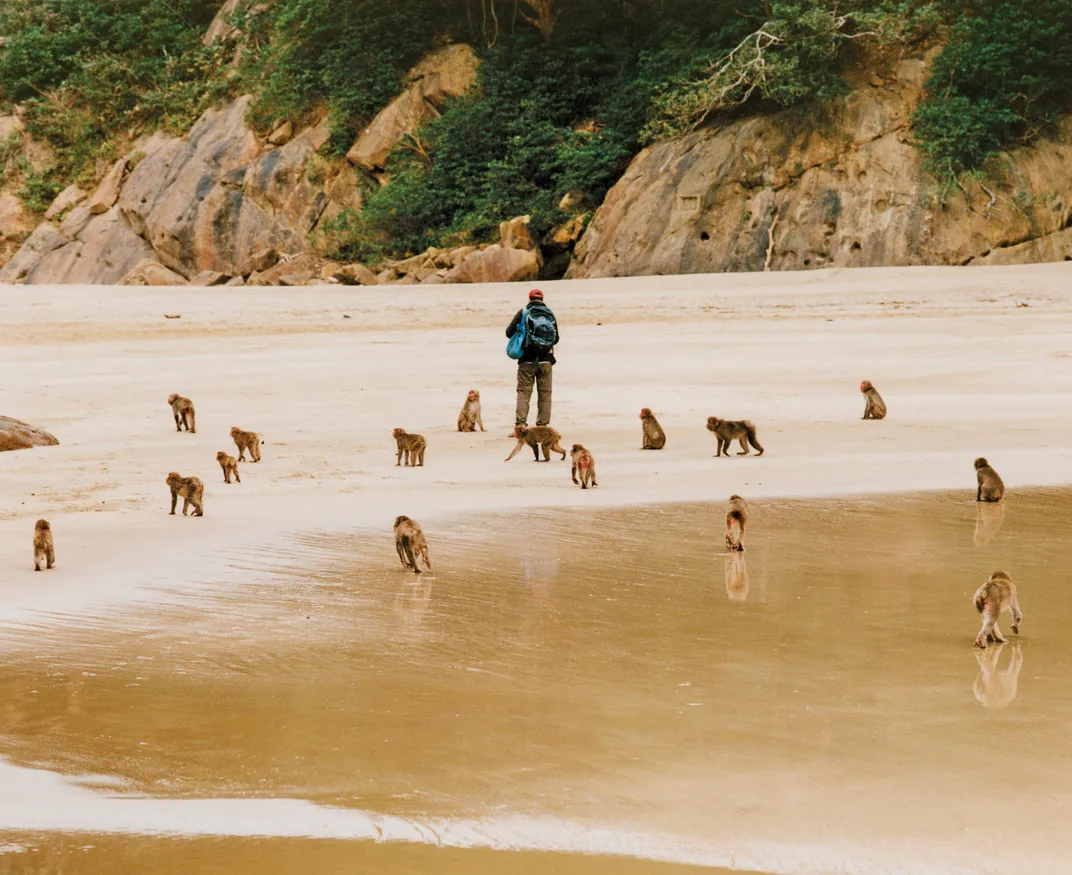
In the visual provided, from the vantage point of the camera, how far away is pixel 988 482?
10148mm

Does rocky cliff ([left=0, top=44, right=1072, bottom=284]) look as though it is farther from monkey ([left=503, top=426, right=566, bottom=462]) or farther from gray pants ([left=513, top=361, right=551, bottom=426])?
monkey ([left=503, top=426, right=566, bottom=462])

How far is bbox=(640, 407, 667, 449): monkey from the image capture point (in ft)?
41.4

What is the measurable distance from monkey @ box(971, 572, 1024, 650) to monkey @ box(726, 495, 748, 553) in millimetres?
2314

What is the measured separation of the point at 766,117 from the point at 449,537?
26.1 m

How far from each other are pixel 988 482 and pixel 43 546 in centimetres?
670

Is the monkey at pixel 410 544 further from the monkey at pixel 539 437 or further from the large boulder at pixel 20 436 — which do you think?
the large boulder at pixel 20 436

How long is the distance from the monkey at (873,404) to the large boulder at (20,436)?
802cm

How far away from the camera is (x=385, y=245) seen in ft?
122

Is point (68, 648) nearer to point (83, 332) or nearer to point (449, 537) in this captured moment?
point (449, 537)

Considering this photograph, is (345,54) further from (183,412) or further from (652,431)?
(652,431)

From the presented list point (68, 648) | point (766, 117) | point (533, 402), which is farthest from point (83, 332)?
point (766, 117)

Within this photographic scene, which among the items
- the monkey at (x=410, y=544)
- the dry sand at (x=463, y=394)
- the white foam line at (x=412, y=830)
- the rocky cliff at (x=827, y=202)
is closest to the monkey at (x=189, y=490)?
the dry sand at (x=463, y=394)

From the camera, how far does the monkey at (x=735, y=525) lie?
848 centimetres

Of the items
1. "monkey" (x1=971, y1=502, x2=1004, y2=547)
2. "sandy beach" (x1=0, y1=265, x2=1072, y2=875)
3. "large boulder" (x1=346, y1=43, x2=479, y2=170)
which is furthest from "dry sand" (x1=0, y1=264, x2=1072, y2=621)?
"large boulder" (x1=346, y1=43, x2=479, y2=170)
